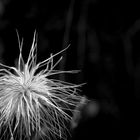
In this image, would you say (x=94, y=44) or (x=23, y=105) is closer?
(x=23, y=105)

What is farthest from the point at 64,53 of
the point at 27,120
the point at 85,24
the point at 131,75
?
the point at 27,120

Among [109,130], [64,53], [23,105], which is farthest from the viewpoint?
[109,130]

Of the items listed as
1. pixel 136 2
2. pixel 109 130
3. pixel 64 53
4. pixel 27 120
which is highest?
pixel 136 2

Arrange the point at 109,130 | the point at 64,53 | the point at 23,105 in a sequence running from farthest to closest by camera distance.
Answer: the point at 109,130
the point at 64,53
the point at 23,105

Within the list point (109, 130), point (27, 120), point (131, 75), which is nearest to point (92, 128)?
point (109, 130)

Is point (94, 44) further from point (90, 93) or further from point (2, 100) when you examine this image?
point (2, 100)

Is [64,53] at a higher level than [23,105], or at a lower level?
higher

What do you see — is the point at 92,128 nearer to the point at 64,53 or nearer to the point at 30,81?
the point at 64,53
